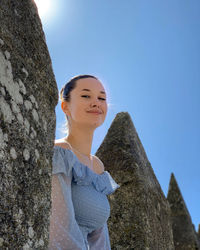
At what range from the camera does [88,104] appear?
8.66ft

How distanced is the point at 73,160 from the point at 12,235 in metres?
1.10

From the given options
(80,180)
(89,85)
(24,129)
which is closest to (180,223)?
(89,85)

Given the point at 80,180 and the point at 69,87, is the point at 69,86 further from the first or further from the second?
the point at 80,180

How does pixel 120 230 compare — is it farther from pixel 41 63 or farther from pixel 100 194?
pixel 41 63

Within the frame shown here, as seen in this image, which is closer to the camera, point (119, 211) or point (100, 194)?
point (100, 194)

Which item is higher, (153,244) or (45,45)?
(45,45)

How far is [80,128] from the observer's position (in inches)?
105

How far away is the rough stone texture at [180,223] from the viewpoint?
38.6 feet

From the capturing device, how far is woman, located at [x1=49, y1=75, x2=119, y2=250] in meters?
1.77

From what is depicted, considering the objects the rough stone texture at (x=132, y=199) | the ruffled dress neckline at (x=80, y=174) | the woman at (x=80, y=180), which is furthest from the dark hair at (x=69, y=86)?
the rough stone texture at (x=132, y=199)

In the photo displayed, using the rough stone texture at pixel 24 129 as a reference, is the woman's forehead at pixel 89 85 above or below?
above

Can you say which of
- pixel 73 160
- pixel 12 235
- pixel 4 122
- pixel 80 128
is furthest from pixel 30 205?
pixel 80 128

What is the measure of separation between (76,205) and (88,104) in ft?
3.38

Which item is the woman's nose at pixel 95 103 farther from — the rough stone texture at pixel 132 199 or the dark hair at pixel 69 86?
the rough stone texture at pixel 132 199
